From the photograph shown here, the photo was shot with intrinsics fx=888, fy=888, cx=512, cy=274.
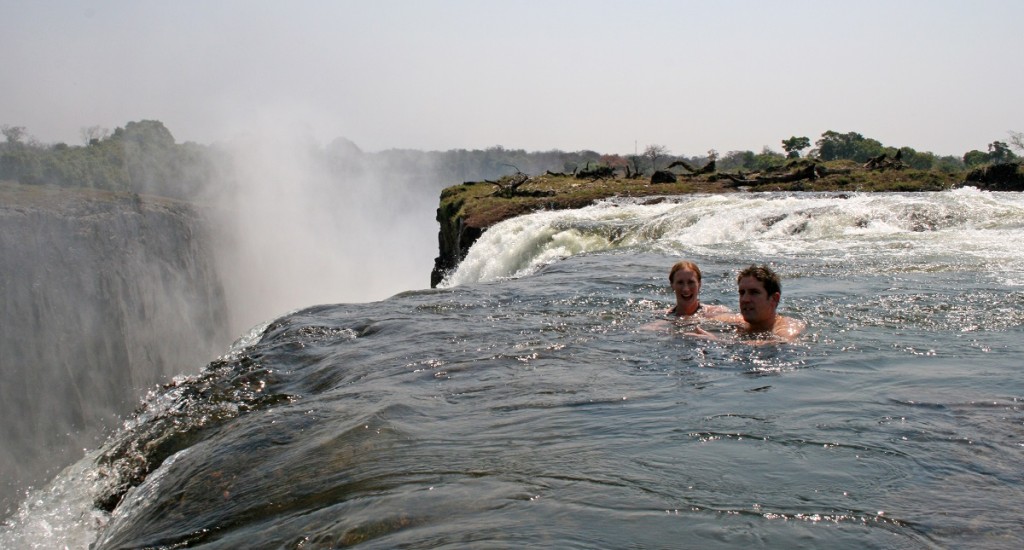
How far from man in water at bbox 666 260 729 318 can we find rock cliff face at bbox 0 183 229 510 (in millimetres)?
19841

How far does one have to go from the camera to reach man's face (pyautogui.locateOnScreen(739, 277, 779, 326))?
7.09m

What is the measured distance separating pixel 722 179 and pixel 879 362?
80.4ft

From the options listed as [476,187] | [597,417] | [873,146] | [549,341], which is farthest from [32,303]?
[873,146]

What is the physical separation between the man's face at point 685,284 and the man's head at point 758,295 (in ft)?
2.19

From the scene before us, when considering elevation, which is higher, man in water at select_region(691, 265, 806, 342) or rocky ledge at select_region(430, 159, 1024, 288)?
rocky ledge at select_region(430, 159, 1024, 288)

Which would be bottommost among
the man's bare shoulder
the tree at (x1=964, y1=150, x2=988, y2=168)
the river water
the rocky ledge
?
the river water

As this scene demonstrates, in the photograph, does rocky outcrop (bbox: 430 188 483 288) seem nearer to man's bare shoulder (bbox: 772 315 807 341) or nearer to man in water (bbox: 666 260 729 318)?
man in water (bbox: 666 260 729 318)

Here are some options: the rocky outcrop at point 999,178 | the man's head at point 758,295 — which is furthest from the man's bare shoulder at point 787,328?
the rocky outcrop at point 999,178

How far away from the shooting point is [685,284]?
7.87 meters

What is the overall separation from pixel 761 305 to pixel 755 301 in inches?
2.4

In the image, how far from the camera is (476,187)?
33.7 metres

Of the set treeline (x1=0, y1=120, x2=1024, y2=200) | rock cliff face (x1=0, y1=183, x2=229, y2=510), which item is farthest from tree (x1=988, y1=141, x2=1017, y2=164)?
rock cliff face (x1=0, y1=183, x2=229, y2=510)

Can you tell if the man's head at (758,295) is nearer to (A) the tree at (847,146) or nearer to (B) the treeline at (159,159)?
(B) the treeline at (159,159)

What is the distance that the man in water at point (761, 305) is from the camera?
7109mm
